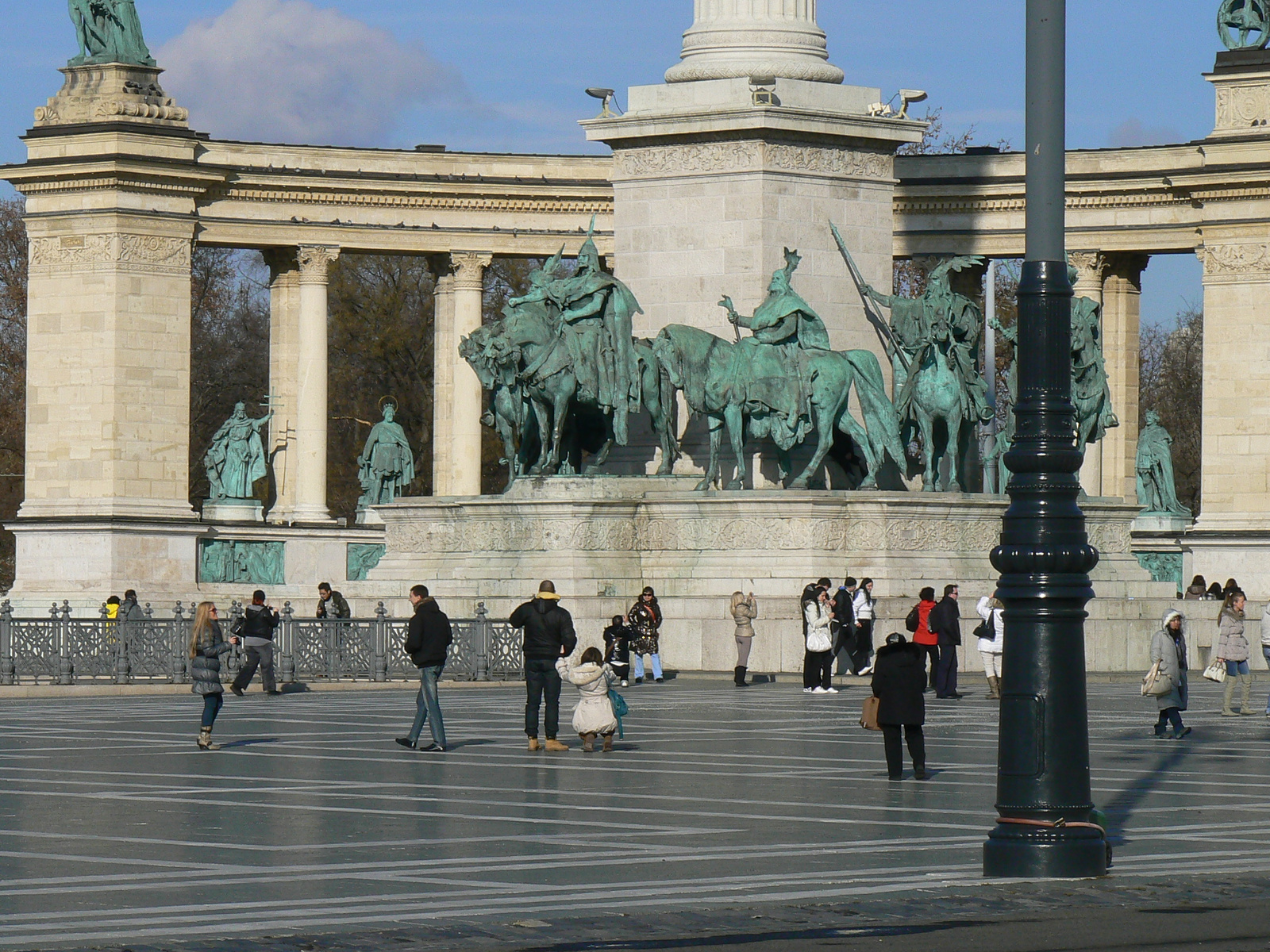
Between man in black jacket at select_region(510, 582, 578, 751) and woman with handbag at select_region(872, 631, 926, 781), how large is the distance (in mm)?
4545

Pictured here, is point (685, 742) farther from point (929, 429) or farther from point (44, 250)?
point (44, 250)

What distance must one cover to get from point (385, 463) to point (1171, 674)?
47.1m

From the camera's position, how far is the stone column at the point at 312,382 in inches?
2906

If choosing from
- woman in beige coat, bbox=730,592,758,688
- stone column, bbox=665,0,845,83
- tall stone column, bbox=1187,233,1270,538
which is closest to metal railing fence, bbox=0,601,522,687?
woman in beige coat, bbox=730,592,758,688

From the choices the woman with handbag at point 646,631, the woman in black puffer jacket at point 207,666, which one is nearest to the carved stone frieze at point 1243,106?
the woman with handbag at point 646,631

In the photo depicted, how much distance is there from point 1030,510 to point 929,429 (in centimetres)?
3161

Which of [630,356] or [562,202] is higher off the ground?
[562,202]

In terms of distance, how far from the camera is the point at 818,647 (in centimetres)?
4172

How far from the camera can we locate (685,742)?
30.9 metres

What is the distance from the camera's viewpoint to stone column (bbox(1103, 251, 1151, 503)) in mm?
75125

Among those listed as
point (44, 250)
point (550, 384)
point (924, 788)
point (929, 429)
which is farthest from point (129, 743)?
point (44, 250)

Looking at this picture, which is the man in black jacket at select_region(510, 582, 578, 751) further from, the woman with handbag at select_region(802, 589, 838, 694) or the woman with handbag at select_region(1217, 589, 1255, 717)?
the woman with handbag at select_region(802, 589, 838, 694)

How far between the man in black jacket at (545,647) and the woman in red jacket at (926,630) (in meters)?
11.7

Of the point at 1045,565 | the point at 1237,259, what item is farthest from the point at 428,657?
the point at 1237,259
